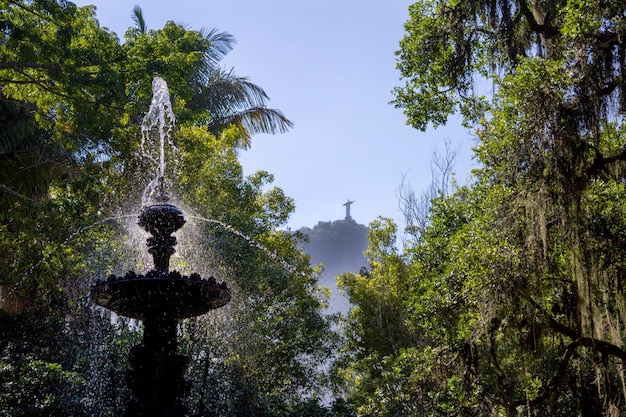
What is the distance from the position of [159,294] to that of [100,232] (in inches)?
286

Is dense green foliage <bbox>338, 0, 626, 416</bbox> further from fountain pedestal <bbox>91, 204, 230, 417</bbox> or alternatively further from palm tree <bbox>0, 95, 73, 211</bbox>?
palm tree <bbox>0, 95, 73, 211</bbox>

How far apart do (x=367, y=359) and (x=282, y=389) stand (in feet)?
10.9

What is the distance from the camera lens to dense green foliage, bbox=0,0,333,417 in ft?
36.1

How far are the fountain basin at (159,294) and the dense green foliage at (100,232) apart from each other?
7.76 feet

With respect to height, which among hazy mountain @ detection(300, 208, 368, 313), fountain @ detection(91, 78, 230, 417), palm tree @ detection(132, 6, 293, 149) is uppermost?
hazy mountain @ detection(300, 208, 368, 313)

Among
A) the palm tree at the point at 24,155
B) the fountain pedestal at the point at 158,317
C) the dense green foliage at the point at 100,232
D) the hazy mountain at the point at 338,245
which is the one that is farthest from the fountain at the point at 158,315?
the hazy mountain at the point at 338,245

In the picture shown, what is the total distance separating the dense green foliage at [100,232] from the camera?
1099cm

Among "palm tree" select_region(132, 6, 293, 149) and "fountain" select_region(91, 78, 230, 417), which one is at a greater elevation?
"palm tree" select_region(132, 6, 293, 149)

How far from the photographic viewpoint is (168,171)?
52.6 ft

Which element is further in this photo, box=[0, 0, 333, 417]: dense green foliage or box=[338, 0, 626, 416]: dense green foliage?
box=[0, 0, 333, 417]: dense green foliage

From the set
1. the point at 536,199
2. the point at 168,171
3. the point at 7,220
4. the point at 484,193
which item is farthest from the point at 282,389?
Answer: the point at 536,199

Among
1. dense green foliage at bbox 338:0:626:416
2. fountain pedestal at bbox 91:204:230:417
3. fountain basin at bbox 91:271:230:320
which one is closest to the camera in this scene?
fountain pedestal at bbox 91:204:230:417

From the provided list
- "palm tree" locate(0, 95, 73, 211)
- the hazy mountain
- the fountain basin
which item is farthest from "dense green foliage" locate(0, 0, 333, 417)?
the hazy mountain

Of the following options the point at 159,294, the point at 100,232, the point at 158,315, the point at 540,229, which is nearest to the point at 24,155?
the point at 100,232
